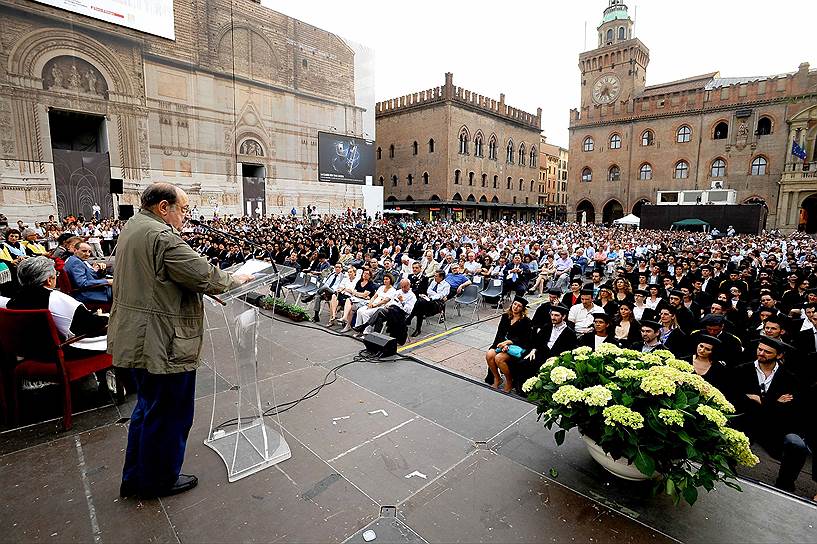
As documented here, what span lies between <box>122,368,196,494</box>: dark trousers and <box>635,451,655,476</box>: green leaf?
113 inches

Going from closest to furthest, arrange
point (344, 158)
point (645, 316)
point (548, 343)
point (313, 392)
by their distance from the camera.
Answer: point (313, 392), point (548, 343), point (645, 316), point (344, 158)

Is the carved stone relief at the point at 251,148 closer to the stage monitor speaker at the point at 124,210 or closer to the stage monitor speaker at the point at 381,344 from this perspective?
the stage monitor speaker at the point at 124,210

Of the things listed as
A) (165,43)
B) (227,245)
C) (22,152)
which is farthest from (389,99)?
(227,245)

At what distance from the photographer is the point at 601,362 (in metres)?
3.00

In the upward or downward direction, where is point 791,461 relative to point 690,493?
downward

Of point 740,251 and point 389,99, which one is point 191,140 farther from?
point 740,251

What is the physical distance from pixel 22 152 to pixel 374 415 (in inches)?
1199

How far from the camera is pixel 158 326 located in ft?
8.09

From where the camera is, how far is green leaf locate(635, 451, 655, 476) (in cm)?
237

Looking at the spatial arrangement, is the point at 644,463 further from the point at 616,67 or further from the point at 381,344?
the point at 616,67

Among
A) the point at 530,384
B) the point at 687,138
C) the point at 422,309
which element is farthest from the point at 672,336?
the point at 687,138

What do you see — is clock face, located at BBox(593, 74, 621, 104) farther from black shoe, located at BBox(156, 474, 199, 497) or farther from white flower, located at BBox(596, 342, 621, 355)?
black shoe, located at BBox(156, 474, 199, 497)

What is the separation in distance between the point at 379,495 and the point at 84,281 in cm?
535

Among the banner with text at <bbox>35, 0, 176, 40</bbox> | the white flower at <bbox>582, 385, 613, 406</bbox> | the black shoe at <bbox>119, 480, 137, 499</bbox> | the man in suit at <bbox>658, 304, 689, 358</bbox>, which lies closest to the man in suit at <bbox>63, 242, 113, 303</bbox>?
the black shoe at <bbox>119, 480, 137, 499</bbox>
